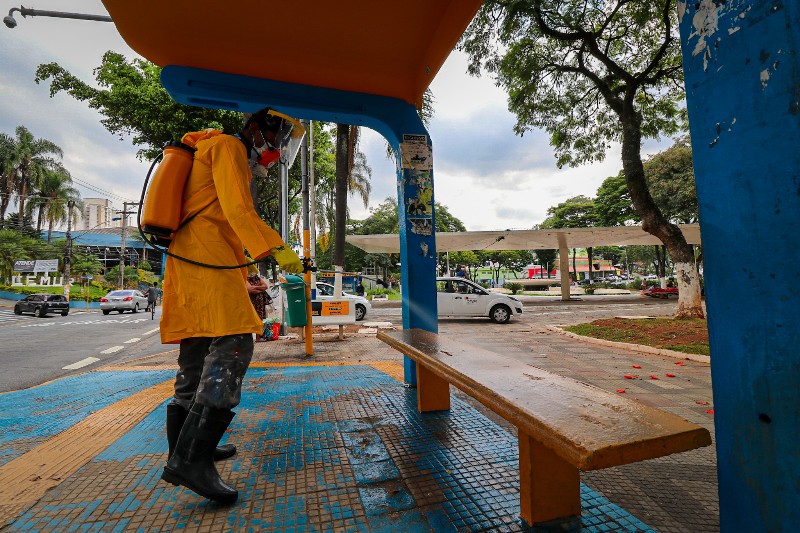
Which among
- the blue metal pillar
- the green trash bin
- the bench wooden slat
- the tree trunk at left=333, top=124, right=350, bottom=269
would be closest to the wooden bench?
the bench wooden slat

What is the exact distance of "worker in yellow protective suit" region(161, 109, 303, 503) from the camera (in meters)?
1.79

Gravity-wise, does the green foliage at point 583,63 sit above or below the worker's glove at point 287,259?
above

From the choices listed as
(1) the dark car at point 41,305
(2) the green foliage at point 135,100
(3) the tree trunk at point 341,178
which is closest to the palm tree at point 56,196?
(1) the dark car at point 41,305

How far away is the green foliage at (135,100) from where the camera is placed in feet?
45.9

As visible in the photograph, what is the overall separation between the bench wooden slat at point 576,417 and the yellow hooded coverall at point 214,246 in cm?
107

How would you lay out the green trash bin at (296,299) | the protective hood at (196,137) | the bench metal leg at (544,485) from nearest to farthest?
the bench metal leg at (544,485), the protective hood at (196,137), the green trash bin at (296,299)

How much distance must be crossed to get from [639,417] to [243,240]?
67.3 inches

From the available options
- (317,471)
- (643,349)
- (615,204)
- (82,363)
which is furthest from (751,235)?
(615,204)

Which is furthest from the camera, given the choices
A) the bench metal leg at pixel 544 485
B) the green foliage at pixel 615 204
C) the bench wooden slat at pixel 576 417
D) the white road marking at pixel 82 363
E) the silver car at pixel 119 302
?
the green foliage at pixel 615 204

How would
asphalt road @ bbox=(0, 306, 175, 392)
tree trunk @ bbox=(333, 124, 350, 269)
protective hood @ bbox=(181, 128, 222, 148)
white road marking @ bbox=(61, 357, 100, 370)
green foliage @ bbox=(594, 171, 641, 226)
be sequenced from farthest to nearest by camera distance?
1. green foliage @ bbox=(594, 171, 641, 226)
2. tree trunk @ bbox=(333, 124, 350, 269)
3. white road marking @ bbox=(61, 357, 100, 370)
4. asphalt road @ bbox=(0, 306, 175, 392)
5. protective hood @ bbox=(181, 128, 222, 148)

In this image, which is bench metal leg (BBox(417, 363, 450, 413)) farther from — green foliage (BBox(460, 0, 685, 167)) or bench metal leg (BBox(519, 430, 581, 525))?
green foliage (BBox(460, 0, 685, 167))

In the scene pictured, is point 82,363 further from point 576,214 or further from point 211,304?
point 576,214

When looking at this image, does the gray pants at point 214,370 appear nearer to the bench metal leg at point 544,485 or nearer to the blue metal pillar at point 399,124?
the bench metal leg at point 544,485

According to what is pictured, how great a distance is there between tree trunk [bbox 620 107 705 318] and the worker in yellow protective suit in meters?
9.67
